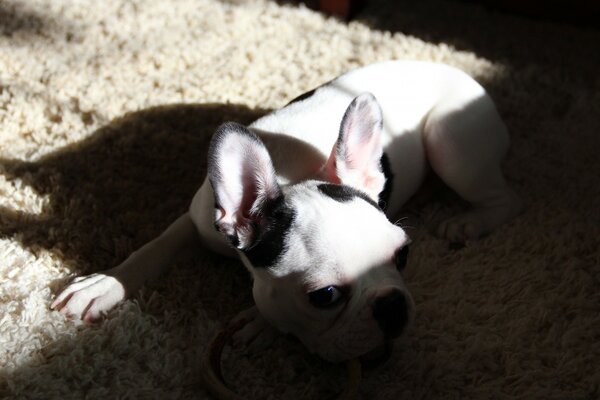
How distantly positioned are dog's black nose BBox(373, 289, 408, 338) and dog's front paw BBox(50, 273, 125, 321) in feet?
2.51

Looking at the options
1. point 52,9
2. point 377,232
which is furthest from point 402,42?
point 377,232

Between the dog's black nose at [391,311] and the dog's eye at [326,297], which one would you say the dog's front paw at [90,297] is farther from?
the dog's black nose at [391,311]

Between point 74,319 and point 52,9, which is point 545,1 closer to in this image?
point 52,9

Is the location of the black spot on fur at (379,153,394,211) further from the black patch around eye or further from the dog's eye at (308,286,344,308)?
the dog's eye at (308,286,344,308)

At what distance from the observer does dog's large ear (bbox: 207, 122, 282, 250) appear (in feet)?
5.22

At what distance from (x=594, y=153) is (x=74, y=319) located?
2.09 meters

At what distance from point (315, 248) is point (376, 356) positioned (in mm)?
415

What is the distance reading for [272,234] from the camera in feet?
5.53

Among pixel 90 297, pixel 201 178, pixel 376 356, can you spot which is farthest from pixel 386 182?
pixel 90 297

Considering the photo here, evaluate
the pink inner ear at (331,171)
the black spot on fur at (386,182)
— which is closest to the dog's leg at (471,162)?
the black spot on fur at (386,182)

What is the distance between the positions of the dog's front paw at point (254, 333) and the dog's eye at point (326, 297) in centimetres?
30

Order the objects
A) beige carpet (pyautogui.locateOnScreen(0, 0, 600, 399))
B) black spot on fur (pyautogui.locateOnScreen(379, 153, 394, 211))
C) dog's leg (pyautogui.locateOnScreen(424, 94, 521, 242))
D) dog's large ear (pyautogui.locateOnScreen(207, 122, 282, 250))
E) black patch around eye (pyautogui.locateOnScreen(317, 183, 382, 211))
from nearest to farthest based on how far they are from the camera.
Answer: dog's large ear (pyautogui.locateOnScreen(207, 122, 282, 250)) → black patch around eye (pyautogui.locateOnScreen(317, 183, 382, 211)) → beige carpet (pyautogui.locateOnScreen(0, 0, 600, 399)) → black spot on fur (pyautogui.locateOnScreen(379, 153, 394, 211)) → dog's leg (pyautogui.locateOnScreen(424, 94, 521, 242))

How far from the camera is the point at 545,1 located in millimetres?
3947

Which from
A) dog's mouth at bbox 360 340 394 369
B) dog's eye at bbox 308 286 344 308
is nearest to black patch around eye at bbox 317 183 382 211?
dog's eye at bbox 308 286 344 308
